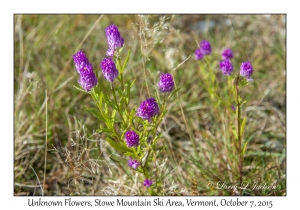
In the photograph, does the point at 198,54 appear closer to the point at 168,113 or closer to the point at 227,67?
the point at 227,67

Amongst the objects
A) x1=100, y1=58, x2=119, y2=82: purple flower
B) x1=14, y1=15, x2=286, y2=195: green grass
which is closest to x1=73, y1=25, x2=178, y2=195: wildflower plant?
x1=100, y1=58, x2=119, y2=82: purple flower

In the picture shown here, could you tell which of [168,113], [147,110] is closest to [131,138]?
[147,110]

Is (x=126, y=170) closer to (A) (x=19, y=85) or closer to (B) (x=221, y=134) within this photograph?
(B) (x=221, y=134)

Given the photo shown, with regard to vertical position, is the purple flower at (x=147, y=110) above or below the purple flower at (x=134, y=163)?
above

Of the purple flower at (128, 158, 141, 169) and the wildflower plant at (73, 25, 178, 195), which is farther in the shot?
the purple flower at (128, 158, 141, 169)

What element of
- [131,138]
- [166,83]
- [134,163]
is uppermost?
[166,83]

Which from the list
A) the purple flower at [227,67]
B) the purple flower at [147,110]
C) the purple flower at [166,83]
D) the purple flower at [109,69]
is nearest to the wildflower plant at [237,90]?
the purple flower at [227,67]

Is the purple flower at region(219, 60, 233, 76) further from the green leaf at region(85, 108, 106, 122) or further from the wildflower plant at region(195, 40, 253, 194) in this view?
the green leaf at region(85, 108, 106, 122)

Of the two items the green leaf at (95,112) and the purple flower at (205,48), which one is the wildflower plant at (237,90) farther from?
the green leaf at (95,112)
